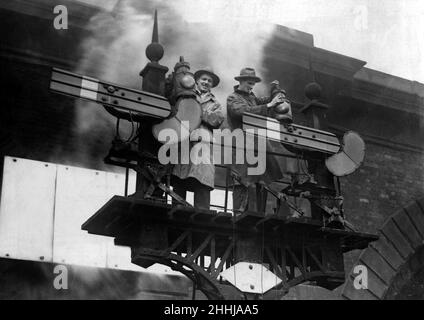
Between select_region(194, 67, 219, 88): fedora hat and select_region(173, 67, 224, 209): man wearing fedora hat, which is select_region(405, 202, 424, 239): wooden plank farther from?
select_region(173, 67, 224, 209): man wearing fedora hat

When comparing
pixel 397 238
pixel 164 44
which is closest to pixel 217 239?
pixel 164 44

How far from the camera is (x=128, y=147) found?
686cm

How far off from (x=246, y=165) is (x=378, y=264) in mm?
4612

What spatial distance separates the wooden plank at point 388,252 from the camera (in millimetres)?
11445

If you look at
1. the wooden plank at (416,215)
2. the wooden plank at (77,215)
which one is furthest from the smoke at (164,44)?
the wooden plank at (416,215)

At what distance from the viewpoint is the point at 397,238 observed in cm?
1175

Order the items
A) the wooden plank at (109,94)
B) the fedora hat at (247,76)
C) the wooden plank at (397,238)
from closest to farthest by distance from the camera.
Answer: the wooden plank at (109,94), the fedora hat at (247,76), the wooden plank at (397,238)

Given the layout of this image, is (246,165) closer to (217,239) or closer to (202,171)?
(202,171)

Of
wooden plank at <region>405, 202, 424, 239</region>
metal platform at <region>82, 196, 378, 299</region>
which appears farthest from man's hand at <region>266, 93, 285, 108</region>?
wooden plank at <region>405, 202, 424, 239</region>

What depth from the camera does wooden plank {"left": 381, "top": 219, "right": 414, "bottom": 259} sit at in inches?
459

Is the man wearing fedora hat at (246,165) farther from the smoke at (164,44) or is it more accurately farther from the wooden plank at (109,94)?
the smoke at (164,44)

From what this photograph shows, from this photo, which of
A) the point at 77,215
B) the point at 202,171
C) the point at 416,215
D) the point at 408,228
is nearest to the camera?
the point at 202,171

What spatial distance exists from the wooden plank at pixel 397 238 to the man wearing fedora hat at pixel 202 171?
5.33 metres
